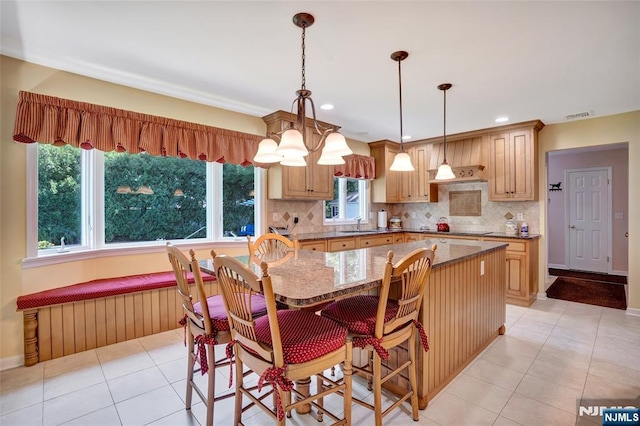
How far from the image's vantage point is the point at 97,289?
9.23 feet

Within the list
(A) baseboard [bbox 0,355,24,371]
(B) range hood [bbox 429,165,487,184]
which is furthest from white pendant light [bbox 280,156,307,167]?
(B) range hood [bbox 429,165,487,184]

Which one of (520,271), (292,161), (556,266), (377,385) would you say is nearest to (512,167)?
(520,271)

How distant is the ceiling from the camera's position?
1997 millimetres

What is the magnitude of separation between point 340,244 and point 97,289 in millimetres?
2790

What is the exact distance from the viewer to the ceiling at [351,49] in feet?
6.55

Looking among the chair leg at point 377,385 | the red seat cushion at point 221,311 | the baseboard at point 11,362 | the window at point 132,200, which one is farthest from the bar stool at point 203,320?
the window at point 132,200

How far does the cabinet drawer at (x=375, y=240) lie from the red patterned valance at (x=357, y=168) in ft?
3.47

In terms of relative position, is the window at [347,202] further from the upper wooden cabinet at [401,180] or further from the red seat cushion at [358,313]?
the red seat cushion at [358,313]

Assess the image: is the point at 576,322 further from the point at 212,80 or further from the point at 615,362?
the point at 212,80

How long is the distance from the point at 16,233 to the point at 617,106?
6.20 meters

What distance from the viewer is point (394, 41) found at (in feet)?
7.66

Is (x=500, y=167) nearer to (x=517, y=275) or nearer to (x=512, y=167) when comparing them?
(x=512, y=167)

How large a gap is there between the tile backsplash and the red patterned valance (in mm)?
608

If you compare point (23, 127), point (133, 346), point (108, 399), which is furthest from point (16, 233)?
point (108, 399)
